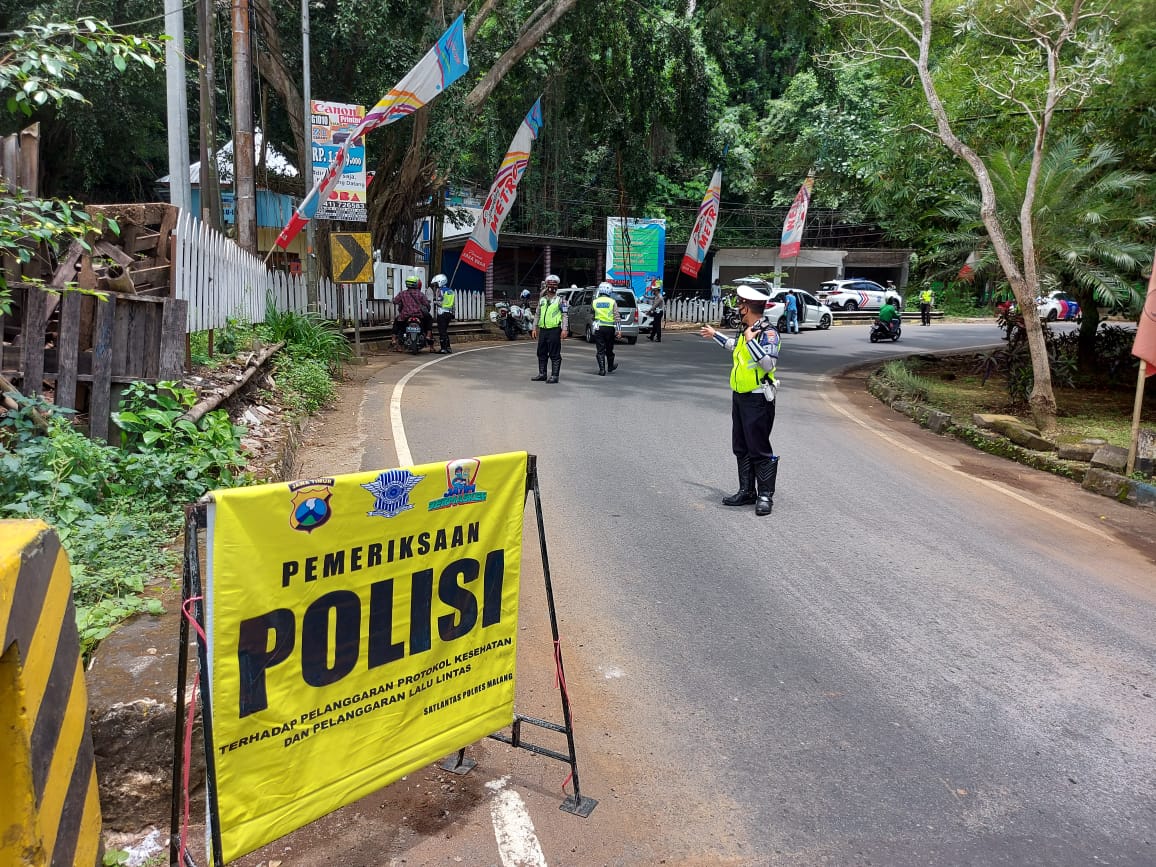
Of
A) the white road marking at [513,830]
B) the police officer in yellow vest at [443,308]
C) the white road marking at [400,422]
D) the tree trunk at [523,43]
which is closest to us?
the white road marking at [513,830]

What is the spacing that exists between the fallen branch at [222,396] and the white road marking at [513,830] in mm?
4160

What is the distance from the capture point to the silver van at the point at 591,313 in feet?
79.6

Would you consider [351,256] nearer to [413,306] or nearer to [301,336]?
[301,336]

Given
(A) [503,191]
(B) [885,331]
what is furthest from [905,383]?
(B) [885,331]

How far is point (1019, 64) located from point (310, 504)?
1325cm

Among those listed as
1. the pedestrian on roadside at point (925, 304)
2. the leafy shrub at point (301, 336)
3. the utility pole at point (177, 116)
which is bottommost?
the leafy shrub at point (301, 336)

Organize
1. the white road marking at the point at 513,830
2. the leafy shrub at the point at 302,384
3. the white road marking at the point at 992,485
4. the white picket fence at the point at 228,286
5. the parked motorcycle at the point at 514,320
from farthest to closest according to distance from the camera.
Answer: the parked motorcycle at the point at 514,320 < the leafy shrub at the point at 302,384 < the white picket fence at the point at 228,286 < the white road marking at the point at 992,485 < the white road marking at the point at 513,830

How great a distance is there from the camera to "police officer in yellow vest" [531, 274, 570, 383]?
1359 cm

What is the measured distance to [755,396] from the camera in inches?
269

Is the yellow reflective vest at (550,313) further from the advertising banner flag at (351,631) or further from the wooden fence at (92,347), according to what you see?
the advertising banner flag at (351,631)

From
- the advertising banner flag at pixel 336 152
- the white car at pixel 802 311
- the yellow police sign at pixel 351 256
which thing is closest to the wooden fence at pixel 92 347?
the yellow police sign at pixel 351 256

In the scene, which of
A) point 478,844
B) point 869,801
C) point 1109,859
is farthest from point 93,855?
point 1109,859

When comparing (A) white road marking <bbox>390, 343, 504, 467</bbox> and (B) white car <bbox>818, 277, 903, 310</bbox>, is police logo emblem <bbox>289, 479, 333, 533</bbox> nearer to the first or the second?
(A) white road marking <bbox>390, 343, 504, 467</bbox>

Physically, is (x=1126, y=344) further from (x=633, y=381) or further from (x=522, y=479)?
(x=522, y=479)
